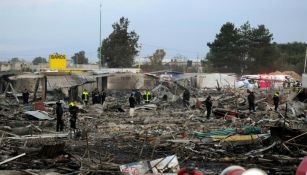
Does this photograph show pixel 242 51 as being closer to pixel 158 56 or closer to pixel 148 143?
pixel 158 56

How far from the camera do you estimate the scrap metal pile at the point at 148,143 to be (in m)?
12.4

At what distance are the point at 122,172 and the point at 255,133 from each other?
8.66 meters

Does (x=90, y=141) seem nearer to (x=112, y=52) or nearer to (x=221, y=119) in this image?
(x=221, y=119)

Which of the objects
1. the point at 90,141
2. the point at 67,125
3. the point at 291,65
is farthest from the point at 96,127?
the point at 291,65

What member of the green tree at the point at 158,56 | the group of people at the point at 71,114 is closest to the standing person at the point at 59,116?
the group of people at the point at 71,114

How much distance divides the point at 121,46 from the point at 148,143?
77.5 m

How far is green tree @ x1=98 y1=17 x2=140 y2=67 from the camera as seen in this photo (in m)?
94.4

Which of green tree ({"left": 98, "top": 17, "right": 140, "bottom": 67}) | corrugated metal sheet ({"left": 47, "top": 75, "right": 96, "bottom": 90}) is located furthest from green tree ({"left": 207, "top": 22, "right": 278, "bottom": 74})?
corrugated metal sheet ({"left": 47, "top": 75, "right": 96, "bottom": 90})

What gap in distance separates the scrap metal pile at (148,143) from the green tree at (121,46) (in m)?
64.7

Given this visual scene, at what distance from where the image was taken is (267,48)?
297 feet

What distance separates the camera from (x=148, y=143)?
57.8 ft

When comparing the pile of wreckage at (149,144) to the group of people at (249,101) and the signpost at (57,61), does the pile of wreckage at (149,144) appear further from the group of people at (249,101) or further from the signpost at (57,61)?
the signpost at (57,61)

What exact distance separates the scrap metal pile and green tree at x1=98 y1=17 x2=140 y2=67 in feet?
212

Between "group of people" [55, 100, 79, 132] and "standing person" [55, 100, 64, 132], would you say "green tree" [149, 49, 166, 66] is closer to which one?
"standing person" [55, 100, 64, 132]
